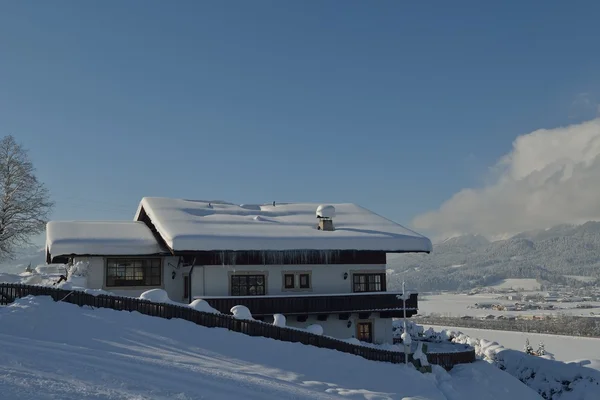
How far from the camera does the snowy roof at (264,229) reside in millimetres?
25344

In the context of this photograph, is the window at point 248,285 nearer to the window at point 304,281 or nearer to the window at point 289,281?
the window at point 289,281

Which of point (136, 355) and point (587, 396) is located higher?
point (136, 355)

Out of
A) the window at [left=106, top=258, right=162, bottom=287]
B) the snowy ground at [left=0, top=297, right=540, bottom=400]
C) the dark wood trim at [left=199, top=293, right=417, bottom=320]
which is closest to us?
the snowy ground at [left=0, top=297, right=540, bottom=400]

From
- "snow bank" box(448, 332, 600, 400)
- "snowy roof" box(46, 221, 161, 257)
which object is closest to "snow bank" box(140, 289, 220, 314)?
"snowy roof" box(46, 221, 161, 257)

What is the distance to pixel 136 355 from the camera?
48.9 feet

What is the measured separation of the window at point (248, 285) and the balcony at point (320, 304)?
128cm

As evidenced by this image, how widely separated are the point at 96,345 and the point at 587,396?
2783cm

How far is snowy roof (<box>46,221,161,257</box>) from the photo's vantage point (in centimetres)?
2531

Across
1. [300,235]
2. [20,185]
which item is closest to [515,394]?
[300,235]

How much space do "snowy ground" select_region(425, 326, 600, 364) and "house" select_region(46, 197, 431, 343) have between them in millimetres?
48307

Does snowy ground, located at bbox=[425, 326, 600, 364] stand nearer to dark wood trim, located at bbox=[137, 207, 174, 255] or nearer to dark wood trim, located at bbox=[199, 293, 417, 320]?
dark wood trim, located at bbox=[199, 293, 417, 320]

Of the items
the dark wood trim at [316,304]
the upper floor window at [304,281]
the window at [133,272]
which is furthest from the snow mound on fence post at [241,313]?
the window at [133,272]

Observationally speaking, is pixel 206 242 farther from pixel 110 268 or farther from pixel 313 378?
pixel 313 378

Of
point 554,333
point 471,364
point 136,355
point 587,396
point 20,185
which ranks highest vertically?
point 20,185
